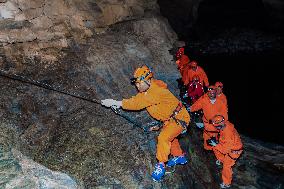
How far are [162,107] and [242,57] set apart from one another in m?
10.8

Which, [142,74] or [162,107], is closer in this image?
[142,74]

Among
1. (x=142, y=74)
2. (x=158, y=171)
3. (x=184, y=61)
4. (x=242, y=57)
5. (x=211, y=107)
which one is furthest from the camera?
(x=242, y=57)

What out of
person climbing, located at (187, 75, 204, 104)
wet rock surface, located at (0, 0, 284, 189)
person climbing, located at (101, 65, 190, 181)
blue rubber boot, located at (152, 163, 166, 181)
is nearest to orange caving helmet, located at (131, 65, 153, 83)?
person climbing, located at (101, 65, 190, 181)

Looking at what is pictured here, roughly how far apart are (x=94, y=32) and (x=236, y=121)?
5.27 m

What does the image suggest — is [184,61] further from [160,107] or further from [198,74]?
[160,107]

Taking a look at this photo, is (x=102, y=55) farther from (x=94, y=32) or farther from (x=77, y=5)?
(x=77, y=5)

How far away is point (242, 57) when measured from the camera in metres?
15.0

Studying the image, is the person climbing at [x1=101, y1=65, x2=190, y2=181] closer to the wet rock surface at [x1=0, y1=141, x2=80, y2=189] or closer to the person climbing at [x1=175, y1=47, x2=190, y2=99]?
the wet rock surface at [x1=0, y1=141, x2=80, y2=189]

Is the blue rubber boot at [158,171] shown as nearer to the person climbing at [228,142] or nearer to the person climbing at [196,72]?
the person climbing at [228,142]

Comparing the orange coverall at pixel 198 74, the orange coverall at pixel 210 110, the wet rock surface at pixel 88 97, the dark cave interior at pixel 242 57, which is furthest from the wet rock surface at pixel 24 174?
the dark cave interior at pixel 242 57

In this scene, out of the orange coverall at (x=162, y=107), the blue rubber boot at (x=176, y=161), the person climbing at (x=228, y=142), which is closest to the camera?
the orange coverall at (x=162, y=107)

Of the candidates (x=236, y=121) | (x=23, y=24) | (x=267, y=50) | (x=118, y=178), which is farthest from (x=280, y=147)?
(x=267, y=50)

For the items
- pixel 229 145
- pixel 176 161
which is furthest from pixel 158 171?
pixel 229 145

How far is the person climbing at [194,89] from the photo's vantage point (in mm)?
8430
